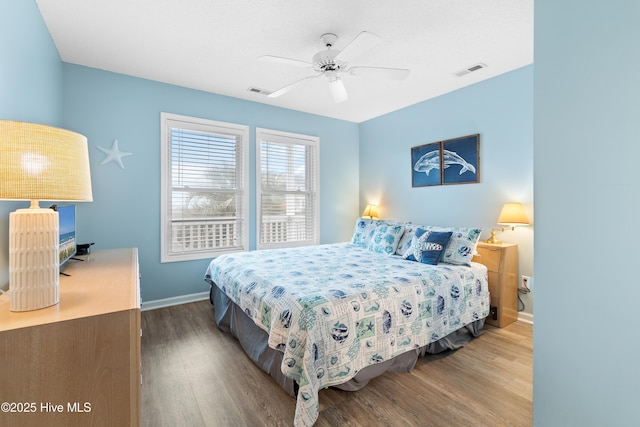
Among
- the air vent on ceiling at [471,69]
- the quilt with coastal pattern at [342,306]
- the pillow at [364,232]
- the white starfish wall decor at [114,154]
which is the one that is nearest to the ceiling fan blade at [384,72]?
the air vent on ceiling at [471,69]

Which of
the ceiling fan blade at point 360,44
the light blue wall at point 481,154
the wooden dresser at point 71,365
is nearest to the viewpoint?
the wooden dresser at point 71,365

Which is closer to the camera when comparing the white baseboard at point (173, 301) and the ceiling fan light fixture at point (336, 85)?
the ceiling fan light fixture at point (336, 85)

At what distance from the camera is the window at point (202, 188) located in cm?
359

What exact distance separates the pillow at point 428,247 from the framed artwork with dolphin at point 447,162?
3.47ft

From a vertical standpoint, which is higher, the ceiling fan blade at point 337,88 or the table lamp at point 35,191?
the ceiling fan blade at point 337,88

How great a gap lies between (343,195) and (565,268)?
13.3 ft

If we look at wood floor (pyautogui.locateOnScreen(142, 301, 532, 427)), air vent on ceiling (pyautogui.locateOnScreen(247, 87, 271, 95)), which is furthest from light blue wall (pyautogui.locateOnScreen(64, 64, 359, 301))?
wood floor (pyautogui.locateOnScreen(142, 301, 532, 427))

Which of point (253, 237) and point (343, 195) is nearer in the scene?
point (253, 237)

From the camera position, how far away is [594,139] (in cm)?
105

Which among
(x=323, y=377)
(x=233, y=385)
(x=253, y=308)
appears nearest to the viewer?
(x=323, y=377)

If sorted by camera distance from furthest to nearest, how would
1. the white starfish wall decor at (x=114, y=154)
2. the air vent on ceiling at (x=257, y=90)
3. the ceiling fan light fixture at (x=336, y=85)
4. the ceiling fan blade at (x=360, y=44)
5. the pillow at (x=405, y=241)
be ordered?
the air vent on ceiling at (x=257, y=90) < the pillow at (x=405, y=241) < the white starfish wall decor at (x=114, y=154) < the ceiling fan light fixture at (x=336, y=85) < the ceiling fan blade at (x=360, y=44)

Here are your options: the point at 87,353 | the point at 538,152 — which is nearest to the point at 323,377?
the point at 87,353

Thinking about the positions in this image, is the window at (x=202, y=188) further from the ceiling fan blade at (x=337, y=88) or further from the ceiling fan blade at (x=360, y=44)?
the ceiling fan blade at (x=360, y=44)

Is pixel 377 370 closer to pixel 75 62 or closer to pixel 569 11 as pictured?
pixel 569 11
